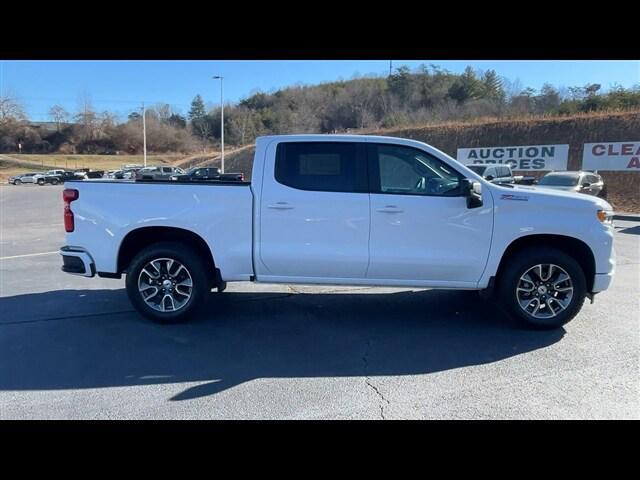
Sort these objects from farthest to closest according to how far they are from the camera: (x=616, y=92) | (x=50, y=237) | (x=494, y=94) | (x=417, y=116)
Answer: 1. (x=494, y=94)
2. (x=417, y=116)
3. (x=616, y=92)
4. (x=50, y=237)

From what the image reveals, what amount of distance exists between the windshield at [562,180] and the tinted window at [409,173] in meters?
13.9

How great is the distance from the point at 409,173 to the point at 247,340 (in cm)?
251

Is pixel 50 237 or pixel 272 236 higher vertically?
pixel 272 236

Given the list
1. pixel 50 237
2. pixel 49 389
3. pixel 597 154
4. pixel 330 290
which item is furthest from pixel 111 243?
pixel 597 154

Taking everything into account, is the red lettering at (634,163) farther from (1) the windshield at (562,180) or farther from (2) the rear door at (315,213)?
(2) the rear door at (315,213)

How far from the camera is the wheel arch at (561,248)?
466cm

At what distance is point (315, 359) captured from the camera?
13.2 feet

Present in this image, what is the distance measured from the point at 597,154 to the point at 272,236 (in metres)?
24.9

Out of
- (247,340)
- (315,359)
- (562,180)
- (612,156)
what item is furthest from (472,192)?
(612,156)

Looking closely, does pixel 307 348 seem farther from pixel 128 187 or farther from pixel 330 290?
pixel 128 187

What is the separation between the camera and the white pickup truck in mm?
4574

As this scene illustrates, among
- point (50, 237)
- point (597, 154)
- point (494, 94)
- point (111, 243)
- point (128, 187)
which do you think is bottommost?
point (50, 237)

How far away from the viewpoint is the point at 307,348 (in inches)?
167

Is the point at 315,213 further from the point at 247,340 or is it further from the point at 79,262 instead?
the point at 79,262
